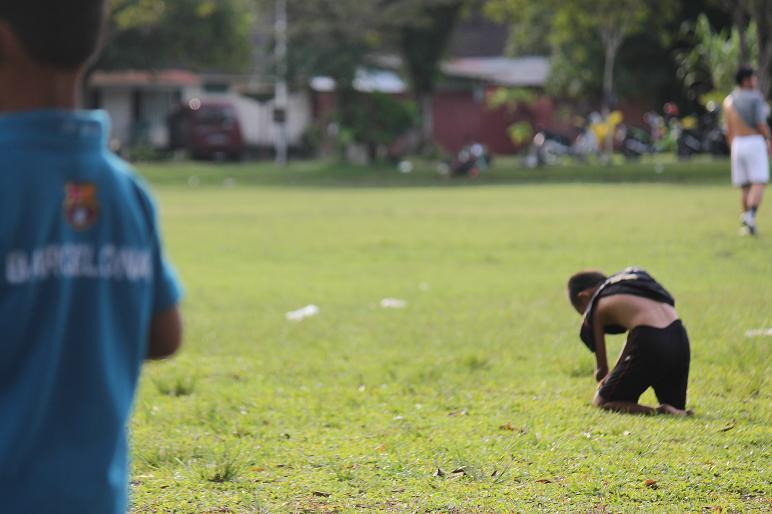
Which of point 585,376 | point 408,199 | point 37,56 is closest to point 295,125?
point 408,199

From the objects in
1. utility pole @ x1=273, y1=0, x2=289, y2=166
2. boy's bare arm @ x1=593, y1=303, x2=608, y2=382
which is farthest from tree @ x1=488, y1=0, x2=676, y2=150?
boy's bare arm @ x1=593, y1=303, x2=608, y2=382

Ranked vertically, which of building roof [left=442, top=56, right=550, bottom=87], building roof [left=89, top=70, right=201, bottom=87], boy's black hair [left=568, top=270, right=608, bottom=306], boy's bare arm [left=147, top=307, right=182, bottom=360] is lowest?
boy's black hair [left=568, top=270, right=608, bottom=306]

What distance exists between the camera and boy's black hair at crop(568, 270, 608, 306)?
7.53 meters

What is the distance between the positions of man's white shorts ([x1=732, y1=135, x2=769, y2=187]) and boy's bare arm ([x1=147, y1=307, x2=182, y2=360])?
15.0m

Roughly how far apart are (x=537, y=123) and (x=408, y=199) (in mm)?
27423

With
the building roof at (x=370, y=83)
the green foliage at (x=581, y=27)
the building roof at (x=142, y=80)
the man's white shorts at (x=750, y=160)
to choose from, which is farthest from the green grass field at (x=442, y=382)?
the building roof at (x=142, y=80)

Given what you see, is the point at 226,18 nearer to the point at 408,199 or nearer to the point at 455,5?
the point at 455,5

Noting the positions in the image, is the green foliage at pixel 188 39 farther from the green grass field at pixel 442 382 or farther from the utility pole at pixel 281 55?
the green grass field at pixel 442 382

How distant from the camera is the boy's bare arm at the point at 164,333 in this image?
113 inches

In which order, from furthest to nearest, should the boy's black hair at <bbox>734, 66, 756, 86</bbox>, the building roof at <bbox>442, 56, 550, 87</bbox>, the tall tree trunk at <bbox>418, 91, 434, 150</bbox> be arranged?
1. the building roof at <bbox>442, 56, 550, 87</bbox>
2. the tall tree trunk at <bbox>418, 91, 434, 150</bbox>
3. the boy's black hair at <bbox>734, 66, 756, 86</bbox>

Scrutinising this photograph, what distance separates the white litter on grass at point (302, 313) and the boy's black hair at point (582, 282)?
464 centimetres

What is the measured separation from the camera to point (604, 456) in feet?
20.5

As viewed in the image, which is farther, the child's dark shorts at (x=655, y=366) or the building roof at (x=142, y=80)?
the building roof at (x=142, y=80)

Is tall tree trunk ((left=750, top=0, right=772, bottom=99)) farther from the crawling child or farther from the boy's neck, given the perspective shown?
the boy's neck
